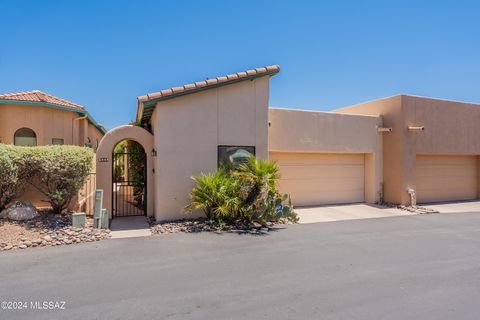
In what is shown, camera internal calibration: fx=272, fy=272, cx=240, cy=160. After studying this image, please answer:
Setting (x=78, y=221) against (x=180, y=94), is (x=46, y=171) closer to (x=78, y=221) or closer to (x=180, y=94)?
(x=78, y=221)

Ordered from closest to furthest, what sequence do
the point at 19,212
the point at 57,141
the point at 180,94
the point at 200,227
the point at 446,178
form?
the point at 19,212 < the point at 200,227 < the point at 180,94 < the point at 57,141 < the point at 446,178

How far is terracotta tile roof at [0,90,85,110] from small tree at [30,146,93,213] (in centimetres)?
682

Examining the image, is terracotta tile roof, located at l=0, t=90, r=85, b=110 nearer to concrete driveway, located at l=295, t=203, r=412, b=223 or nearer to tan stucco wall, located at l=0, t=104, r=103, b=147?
tan stucco wall, located at l=0, t=104, r=103, b=147

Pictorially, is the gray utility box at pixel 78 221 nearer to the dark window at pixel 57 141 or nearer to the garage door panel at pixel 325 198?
the dark window at pixel 57 141

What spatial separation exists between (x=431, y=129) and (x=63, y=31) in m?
18.5

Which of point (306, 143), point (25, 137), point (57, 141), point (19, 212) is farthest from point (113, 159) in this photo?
point (306, 143)

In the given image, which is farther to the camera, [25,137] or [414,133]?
[25,137]

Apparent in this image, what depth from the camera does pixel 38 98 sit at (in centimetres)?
1412

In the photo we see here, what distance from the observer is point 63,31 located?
11.9 meters

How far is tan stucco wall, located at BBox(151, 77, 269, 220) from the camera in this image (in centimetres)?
974

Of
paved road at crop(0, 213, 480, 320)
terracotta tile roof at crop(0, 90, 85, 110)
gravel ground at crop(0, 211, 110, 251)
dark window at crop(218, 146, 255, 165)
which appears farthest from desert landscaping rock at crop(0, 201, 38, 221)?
terracotta tile roof at crop(0, 90, 85, 110)

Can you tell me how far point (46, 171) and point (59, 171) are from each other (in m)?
0.36

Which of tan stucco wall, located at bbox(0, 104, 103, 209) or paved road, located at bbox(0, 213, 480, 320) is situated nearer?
paved road, located at bbox(0, 213, 480, 320)

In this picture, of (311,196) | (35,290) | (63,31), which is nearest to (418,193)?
(311,196)
